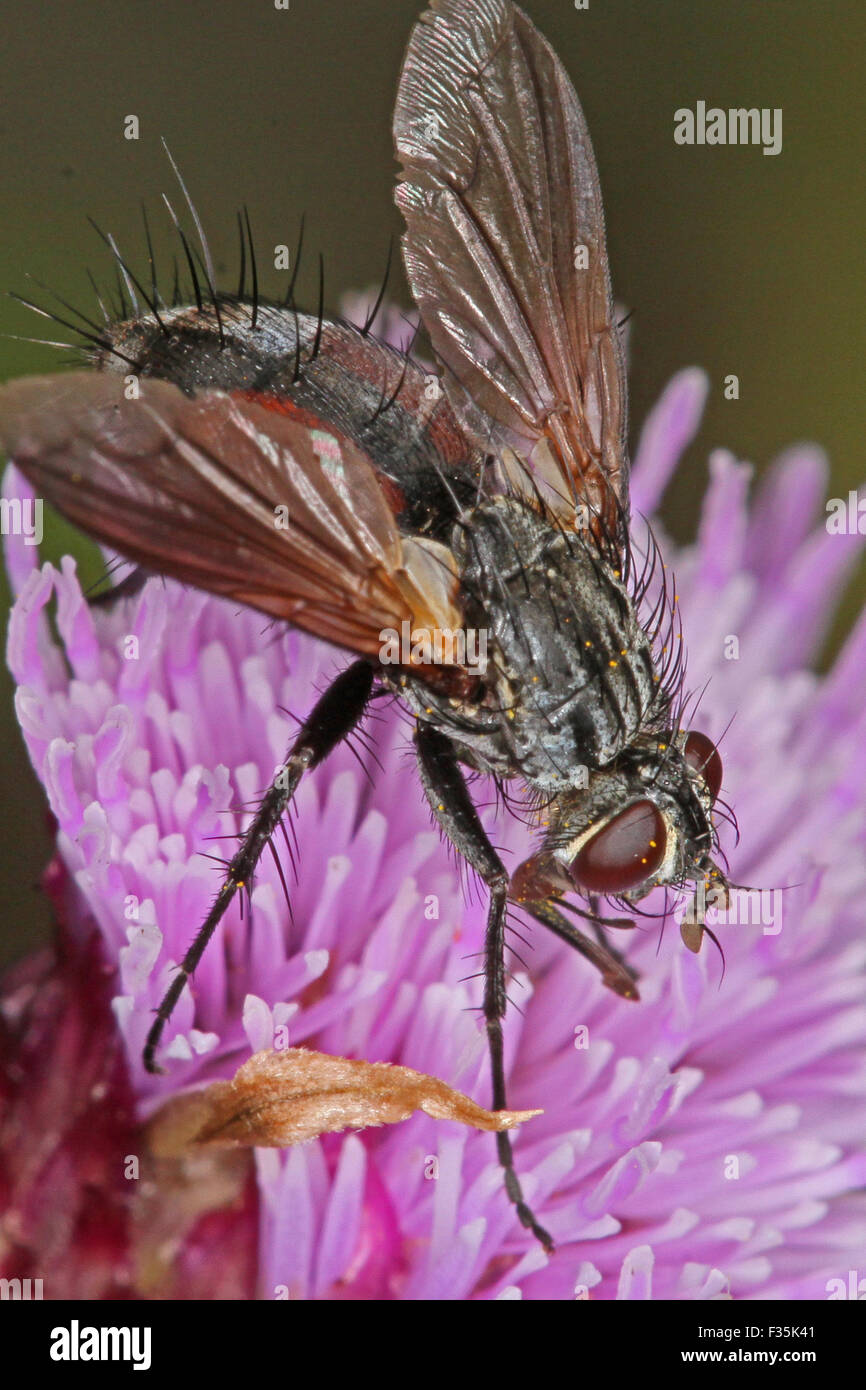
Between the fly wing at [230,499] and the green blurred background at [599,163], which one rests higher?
the green blurred background at [599,163]

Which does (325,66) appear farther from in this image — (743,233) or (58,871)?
(58,871)

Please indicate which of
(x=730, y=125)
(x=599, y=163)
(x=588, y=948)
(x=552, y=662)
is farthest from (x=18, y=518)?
(x=730, y=125)

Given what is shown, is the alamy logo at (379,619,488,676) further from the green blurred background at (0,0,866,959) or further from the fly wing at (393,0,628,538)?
the green blurred background at (0,0,866,959)

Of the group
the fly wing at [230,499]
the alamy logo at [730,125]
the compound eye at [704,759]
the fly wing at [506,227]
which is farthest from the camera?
the alamy logo at [730,125]

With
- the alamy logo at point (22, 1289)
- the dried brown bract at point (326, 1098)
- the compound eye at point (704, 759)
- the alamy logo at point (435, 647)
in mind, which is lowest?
the alamy logo at point (22, 1289)

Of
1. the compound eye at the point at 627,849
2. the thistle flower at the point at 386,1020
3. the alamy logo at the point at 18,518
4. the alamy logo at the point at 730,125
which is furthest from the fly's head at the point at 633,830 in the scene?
the alamy logo at the point at 730,125

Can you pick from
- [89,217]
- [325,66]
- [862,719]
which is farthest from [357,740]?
[325,66]

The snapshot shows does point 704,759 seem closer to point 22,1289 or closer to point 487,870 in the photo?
point 487,870
